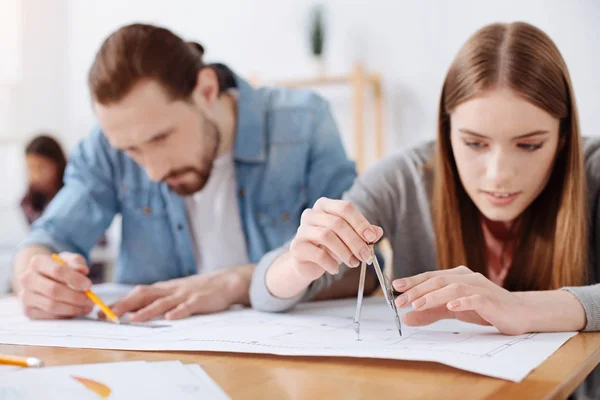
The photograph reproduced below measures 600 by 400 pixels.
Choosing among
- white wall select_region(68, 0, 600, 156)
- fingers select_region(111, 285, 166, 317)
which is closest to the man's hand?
fingers select_region(111, 285, 166, 317)

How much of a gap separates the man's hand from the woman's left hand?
36cm

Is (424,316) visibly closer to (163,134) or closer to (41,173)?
(163,134)

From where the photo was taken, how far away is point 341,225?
0.82 meters

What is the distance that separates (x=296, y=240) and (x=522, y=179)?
40 centimetres

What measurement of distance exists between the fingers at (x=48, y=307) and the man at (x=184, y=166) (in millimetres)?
297

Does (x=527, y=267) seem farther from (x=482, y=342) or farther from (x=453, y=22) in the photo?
(x=453, y=22)

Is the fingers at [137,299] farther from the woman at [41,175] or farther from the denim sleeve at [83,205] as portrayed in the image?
the woman at [41,175]

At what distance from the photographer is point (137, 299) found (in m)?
1.04

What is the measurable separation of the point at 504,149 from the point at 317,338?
1.48 feet

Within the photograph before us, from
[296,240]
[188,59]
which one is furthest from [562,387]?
[188,59]

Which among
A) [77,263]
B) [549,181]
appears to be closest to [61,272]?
[77,263]

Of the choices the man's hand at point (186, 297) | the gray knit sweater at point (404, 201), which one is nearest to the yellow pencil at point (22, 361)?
the man's hand at point (186, 297)

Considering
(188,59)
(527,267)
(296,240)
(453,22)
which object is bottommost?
(527,267)

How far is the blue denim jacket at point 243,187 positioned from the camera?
153cm
